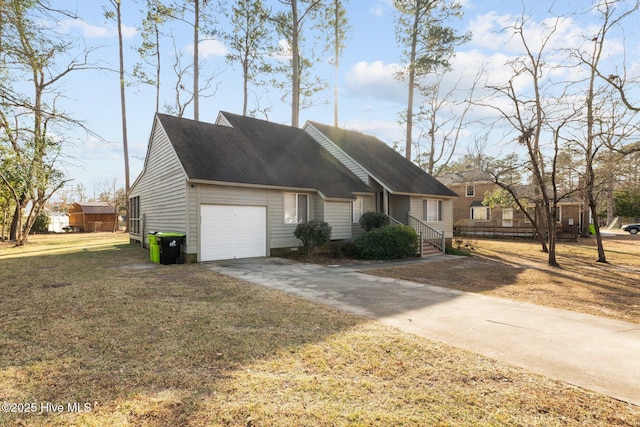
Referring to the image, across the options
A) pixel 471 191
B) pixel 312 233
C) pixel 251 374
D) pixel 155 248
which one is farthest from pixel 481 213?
pixel 251 374

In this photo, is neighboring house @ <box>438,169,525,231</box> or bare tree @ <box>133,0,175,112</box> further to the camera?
neighboring house @ <box>438,169,525,231</box>

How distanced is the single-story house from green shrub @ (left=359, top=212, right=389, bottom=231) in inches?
27.0

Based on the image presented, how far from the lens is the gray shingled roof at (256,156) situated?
1219 centimetres

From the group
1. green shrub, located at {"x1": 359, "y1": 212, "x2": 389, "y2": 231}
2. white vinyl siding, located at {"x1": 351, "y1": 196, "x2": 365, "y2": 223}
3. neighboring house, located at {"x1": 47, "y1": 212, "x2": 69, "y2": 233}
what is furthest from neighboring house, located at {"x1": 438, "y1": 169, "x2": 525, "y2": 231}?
neighboring house, located at {"x1": 47, "y1": 212, "x2": 69, "y2": 233}

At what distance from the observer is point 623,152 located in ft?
32.7

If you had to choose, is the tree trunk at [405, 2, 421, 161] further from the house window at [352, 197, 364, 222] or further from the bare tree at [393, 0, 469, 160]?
the house window at [352, 197, 364, 222]

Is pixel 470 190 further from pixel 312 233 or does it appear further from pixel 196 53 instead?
pixel 196 53

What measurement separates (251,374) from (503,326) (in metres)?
3.99

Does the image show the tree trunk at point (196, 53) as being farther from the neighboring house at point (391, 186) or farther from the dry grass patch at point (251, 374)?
the dry grass patch at point (251, 374)

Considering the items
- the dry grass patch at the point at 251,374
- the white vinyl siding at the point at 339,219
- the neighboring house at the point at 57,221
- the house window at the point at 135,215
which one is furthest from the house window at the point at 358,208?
the neighboring house at the point at 57,221

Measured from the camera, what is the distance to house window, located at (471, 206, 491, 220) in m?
35.6

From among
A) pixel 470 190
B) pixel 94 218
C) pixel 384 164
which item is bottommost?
pixel 94 218

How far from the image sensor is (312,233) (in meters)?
13.2

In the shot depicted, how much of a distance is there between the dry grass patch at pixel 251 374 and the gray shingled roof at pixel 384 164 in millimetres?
12518
